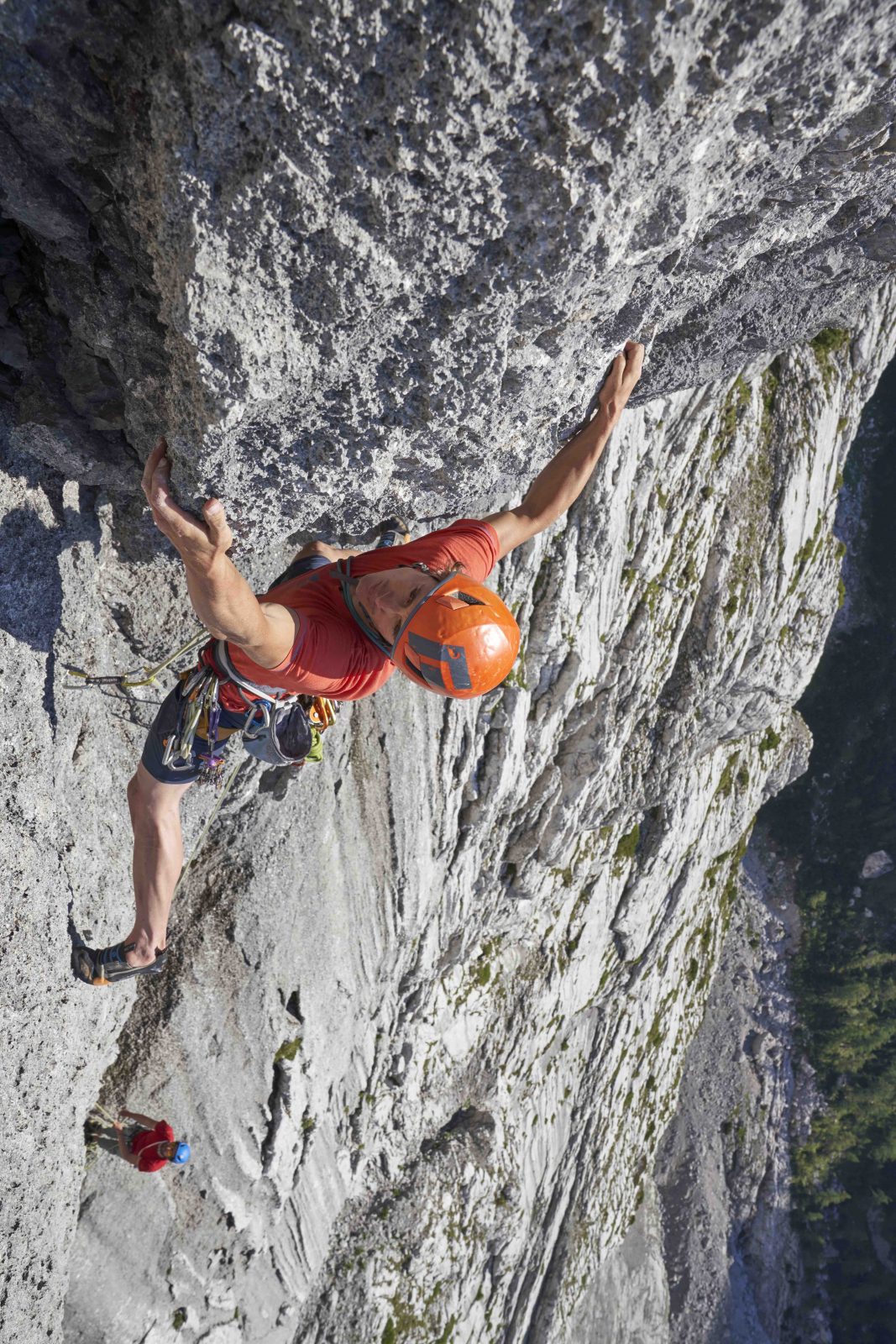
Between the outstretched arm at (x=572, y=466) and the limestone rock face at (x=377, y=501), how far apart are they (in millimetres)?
217

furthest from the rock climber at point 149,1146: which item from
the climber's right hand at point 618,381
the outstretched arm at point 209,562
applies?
the climber's right hand at point 618,381

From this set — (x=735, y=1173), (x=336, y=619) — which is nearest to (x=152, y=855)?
(x=336, y=619)

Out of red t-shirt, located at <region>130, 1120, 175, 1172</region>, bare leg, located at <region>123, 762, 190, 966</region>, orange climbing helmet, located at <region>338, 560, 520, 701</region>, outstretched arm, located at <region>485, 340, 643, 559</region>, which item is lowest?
red t-shirt, located at <region>130, 1120, 175, 1172</region>

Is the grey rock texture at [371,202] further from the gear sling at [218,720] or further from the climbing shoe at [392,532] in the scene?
the climbing shoe at [392,532]

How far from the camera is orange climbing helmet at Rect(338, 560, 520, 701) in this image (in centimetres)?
389

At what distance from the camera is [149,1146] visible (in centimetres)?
653

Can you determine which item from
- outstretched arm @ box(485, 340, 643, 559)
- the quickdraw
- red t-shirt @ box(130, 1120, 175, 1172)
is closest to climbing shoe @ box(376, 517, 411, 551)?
outstretched arm @ box(485, 340, 643, 559)

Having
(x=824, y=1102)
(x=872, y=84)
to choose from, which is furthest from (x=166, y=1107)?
(x=824, y=1102)

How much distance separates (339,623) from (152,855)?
223 centimetres

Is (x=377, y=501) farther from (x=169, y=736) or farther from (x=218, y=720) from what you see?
(x=169, y=736)

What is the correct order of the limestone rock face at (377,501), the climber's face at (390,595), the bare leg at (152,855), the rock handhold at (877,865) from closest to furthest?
the limestone rock face at (377,501)
the climber's face at (390,595)
the bare leg at (152,855)
the rock handhold at (877,865)

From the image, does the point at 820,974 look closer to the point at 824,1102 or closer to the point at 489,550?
the point at 824,1102

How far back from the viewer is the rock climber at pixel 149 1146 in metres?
6.48

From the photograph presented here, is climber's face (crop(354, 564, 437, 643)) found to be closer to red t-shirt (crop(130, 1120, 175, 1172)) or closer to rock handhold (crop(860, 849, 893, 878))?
red t-shirt (crop(130, 1120, 175, 1172))
